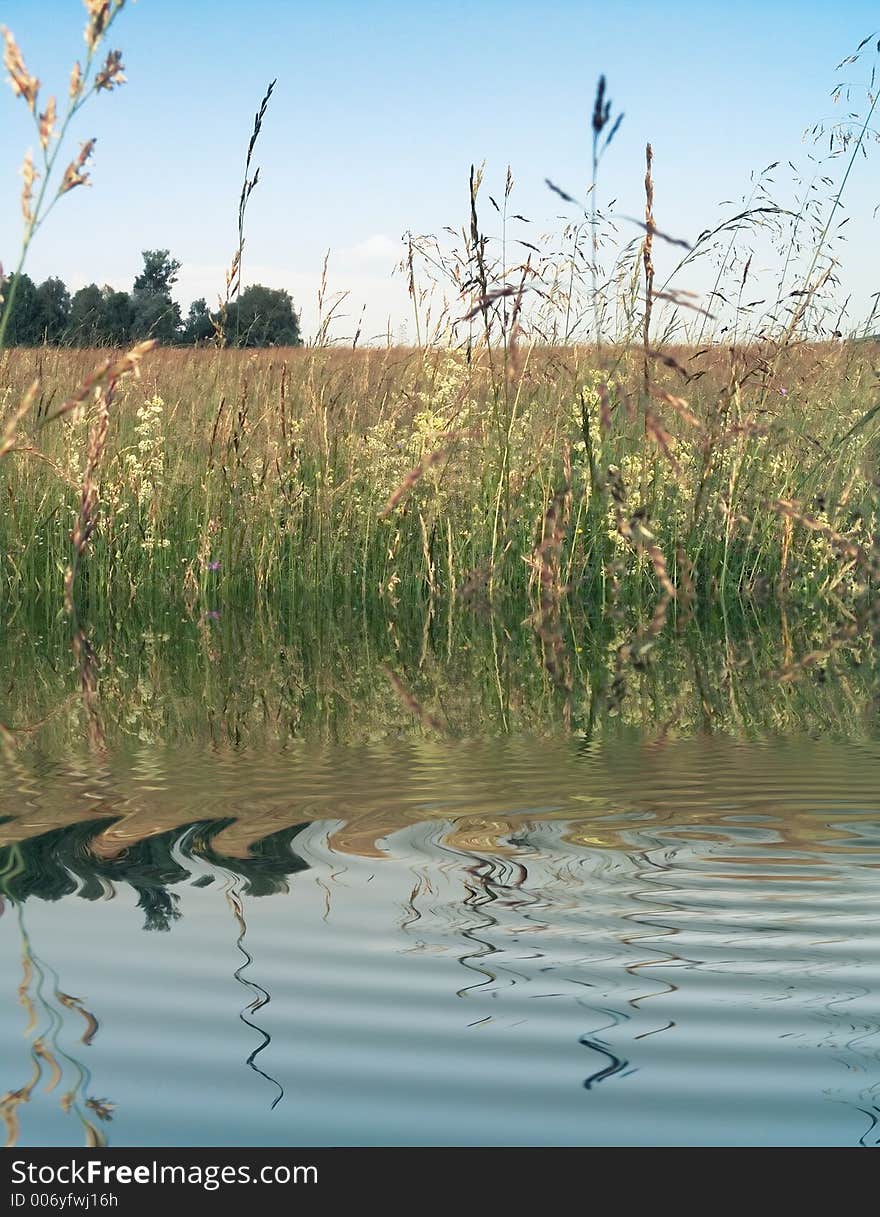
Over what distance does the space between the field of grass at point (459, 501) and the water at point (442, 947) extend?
2932mm

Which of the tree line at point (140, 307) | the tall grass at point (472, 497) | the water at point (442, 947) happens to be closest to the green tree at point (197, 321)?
the tree line at point (140, 307)

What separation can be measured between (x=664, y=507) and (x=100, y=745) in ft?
11.7

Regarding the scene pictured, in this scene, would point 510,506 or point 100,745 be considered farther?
point 510,506

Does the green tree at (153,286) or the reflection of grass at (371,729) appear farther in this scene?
the green tree at (153,286)

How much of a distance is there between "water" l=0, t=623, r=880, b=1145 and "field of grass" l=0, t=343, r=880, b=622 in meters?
2.93


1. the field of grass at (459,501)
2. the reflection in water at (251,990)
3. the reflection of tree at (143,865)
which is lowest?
the reflection of tree at (143,865)

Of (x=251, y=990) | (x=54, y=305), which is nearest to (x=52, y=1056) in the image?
(x=251, y=990)

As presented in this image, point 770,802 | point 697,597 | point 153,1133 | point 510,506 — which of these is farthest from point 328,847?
point 697,597

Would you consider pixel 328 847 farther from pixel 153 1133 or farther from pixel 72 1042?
pixel 153 1133

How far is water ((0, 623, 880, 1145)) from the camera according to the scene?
114cm

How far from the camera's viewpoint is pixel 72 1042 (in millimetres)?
1266

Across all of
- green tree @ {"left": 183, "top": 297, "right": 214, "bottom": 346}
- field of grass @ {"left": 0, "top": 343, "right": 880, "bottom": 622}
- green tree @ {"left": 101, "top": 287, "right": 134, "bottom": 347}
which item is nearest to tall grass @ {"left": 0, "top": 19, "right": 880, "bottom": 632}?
field of grass @ {"left": 0, "top": 343, "right": 880, "bottom": 622}

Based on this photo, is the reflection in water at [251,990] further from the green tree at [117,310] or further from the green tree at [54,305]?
the green tree at [54,305]

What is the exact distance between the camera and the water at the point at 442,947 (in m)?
1.14
